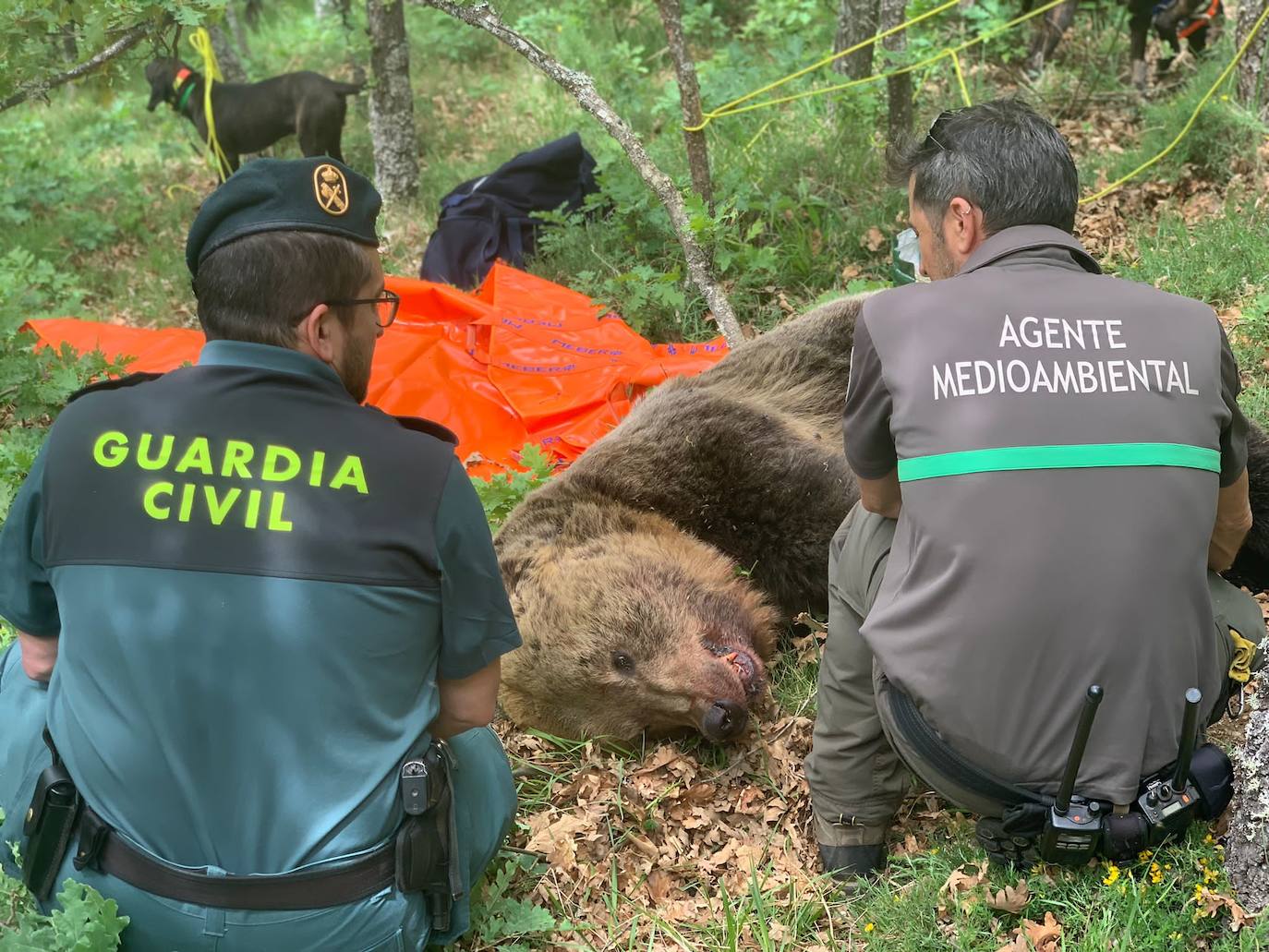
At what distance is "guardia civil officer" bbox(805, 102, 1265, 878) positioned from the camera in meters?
2.49

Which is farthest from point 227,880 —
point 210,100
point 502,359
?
point 210,100

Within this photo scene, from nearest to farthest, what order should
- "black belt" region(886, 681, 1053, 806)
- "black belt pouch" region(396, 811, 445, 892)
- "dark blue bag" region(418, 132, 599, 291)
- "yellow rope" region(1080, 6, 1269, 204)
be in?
"black belt pouch" region(396, 811, 445, 892), "black belt" region(886, 681, 1053, 806), "yellow rope" region(1080, 6, 1269, 204), "dark blue bag" region(418, 132, 599, 291)

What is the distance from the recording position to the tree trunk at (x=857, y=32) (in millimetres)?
7551

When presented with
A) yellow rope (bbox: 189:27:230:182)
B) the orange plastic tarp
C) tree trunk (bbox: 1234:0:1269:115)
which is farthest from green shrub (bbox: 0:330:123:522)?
tree trunk (bbox: 1234:0:1269:115)

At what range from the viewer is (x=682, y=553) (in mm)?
4266

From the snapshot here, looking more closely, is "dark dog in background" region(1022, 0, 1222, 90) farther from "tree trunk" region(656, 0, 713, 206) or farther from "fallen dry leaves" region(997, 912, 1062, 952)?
"fallen dry leaves" region(997, 912, 1062, 952)

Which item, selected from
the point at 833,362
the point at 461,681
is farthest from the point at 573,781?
the point at 833,362

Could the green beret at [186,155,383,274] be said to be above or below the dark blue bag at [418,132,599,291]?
above

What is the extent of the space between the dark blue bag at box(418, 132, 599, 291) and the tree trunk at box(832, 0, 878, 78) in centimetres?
188

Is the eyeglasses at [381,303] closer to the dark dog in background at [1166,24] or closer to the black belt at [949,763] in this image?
the black belt at [949,763]

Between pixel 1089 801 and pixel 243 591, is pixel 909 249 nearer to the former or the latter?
pixel 1089 801

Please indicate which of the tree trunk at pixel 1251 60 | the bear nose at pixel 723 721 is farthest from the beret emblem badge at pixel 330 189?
the tree trunk at pixel 1251 60

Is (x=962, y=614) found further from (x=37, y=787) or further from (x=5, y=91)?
(x=5, y=91)

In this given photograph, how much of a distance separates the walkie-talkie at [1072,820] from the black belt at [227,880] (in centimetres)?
149
